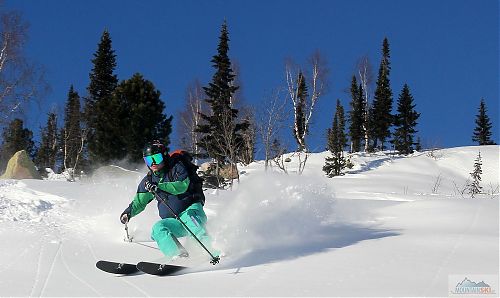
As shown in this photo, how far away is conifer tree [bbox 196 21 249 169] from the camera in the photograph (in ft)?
91.6

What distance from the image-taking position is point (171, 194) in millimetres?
6512

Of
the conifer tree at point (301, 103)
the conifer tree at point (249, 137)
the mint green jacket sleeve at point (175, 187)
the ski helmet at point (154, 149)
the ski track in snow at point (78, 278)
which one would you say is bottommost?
the ski track in snow at point (78, 278)

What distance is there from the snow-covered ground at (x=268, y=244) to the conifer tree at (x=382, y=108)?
127ft

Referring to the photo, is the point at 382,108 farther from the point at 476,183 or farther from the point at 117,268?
the point at 117,268

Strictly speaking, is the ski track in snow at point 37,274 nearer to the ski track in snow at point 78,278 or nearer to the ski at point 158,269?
the ski track in snow at point 78,278

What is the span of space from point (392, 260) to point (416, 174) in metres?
28.3

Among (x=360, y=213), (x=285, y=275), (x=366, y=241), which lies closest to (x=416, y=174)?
(x=360, y=213)

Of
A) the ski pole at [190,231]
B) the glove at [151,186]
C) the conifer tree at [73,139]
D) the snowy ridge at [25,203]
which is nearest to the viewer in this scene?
the ski pole at [190,231]

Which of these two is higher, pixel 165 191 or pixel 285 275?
pixel 165 191

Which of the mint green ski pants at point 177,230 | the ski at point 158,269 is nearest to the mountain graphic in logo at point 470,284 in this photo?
the ski at point 158,269

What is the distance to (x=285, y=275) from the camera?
4.94m

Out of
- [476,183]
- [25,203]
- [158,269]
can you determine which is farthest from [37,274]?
[476,183]

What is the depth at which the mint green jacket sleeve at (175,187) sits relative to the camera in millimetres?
6363

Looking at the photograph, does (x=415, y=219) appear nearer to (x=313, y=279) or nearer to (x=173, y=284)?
(x=313, y=279)
